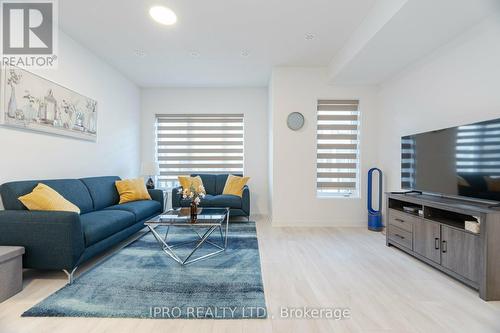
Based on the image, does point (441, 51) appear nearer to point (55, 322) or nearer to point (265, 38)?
point (265, 38)

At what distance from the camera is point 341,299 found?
76.9 inches

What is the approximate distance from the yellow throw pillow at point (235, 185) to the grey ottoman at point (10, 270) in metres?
3.03

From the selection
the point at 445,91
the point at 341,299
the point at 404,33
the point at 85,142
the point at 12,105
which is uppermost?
the point at 404,33

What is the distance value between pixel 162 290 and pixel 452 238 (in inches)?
105

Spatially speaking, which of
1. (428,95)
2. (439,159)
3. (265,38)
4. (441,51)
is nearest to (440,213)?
(439,159)

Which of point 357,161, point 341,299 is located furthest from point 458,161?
point 357,161

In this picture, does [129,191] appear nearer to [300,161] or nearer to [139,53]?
[139,53]

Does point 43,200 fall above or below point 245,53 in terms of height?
below

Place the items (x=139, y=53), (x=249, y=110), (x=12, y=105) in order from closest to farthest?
(x=12, y=105) → (x=139, y=53) → (x=249, y=110)

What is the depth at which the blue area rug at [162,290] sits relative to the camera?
1.76 meters

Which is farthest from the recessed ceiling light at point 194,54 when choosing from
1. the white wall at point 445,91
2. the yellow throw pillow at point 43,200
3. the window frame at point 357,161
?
the white wall at point 445,91

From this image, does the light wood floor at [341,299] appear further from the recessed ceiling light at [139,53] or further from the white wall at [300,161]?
the recessed ceiling light at [139,53]

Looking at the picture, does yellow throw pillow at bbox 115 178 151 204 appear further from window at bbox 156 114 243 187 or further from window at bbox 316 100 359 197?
window at bbox 316 100 359 197

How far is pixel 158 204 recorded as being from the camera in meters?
4.06
